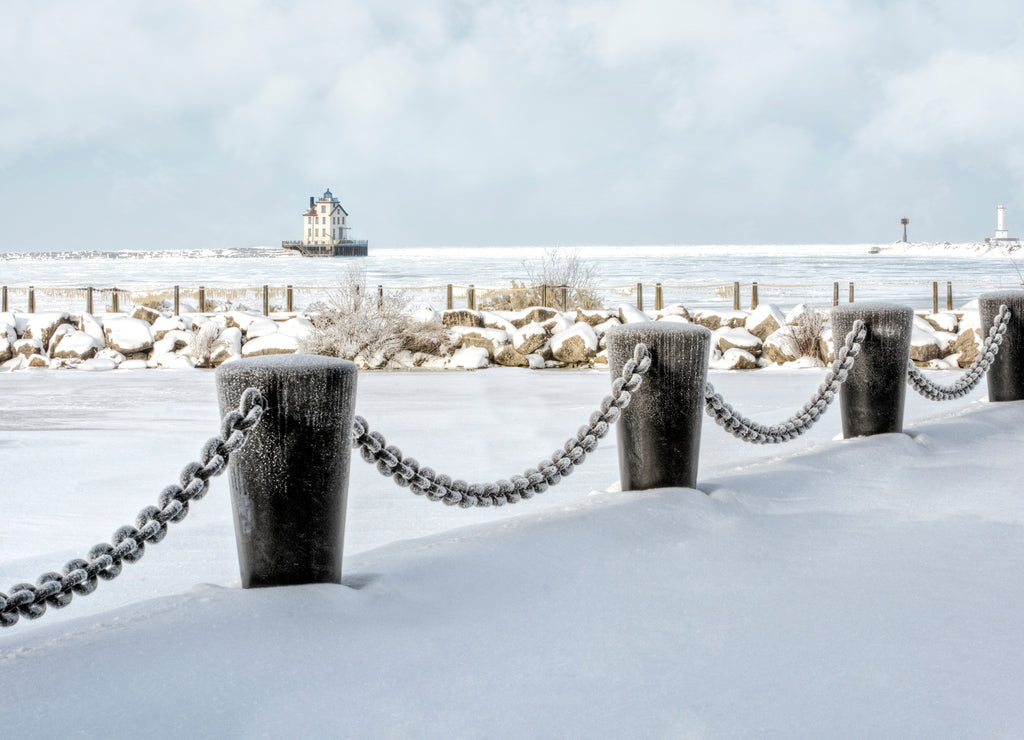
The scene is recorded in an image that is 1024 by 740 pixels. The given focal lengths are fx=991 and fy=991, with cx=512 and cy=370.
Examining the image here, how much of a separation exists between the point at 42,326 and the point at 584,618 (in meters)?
17.4

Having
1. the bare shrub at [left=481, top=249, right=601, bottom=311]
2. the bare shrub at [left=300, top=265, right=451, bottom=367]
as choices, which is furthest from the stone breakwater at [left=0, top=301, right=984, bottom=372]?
the bare shrub at [left=481, top=249, right=601, bottom=311]

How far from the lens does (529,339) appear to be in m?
17.4

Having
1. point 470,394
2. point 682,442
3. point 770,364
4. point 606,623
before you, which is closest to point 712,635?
point 606,623

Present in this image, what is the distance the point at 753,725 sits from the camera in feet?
8.89

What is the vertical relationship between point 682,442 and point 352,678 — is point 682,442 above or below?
above

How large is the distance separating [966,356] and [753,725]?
15.3 metres

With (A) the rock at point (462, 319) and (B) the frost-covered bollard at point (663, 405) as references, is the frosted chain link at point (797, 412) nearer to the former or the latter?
(B) the frost-covered bollard at point (663, 405)

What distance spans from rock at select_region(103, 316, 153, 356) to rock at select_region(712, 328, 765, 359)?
33.3 feet

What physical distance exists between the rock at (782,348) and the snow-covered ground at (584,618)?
399 inches

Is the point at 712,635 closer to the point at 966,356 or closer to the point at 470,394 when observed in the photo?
the point at 470,394

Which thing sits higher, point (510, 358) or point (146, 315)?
point (146, 315)

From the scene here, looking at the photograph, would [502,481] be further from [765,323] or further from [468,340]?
[765,323]

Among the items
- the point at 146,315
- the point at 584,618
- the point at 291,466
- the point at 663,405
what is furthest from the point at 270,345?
the point at 584,618

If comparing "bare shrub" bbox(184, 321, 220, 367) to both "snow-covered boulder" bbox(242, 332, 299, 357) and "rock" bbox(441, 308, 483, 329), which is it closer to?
"snow-covered boulder" bbox(242, 332, 299, 357)
